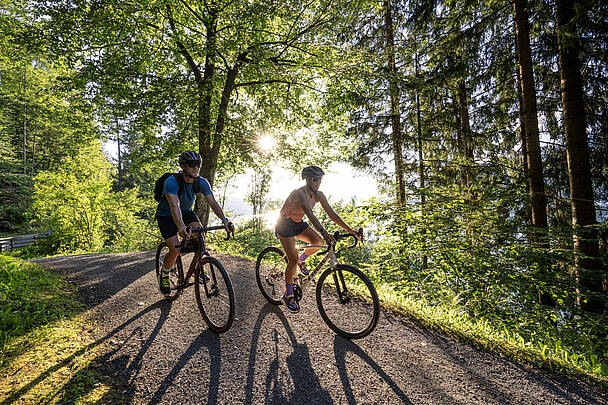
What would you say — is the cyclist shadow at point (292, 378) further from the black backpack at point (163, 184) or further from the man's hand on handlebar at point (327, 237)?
the black backpack at point (163, 184)

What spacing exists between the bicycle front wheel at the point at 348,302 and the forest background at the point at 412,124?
1127mm

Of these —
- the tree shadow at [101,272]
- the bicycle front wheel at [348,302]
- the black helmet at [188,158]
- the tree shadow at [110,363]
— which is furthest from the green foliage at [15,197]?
the bicycle front wheel at [348,302]

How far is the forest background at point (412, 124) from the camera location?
520 centimetres

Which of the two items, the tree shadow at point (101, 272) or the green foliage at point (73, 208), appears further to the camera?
the green foliage at point (73, 208)

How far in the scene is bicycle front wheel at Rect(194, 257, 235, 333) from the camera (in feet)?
11.8

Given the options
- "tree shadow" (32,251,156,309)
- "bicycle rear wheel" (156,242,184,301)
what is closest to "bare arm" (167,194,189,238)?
"bicycle rear wheel" (156,242,184,301)

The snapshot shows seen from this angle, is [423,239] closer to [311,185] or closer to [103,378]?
[311,185]

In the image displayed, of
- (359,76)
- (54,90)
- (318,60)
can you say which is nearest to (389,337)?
(359,76)

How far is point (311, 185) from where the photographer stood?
3922 millimetres

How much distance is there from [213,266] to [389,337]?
8.86 ft

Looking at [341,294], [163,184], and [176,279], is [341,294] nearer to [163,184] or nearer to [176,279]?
[176,279]

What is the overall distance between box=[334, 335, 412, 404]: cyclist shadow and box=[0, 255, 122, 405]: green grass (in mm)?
2130

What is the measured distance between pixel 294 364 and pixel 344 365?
581 mm

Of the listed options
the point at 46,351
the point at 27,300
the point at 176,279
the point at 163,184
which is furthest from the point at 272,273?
the point at 27,300
